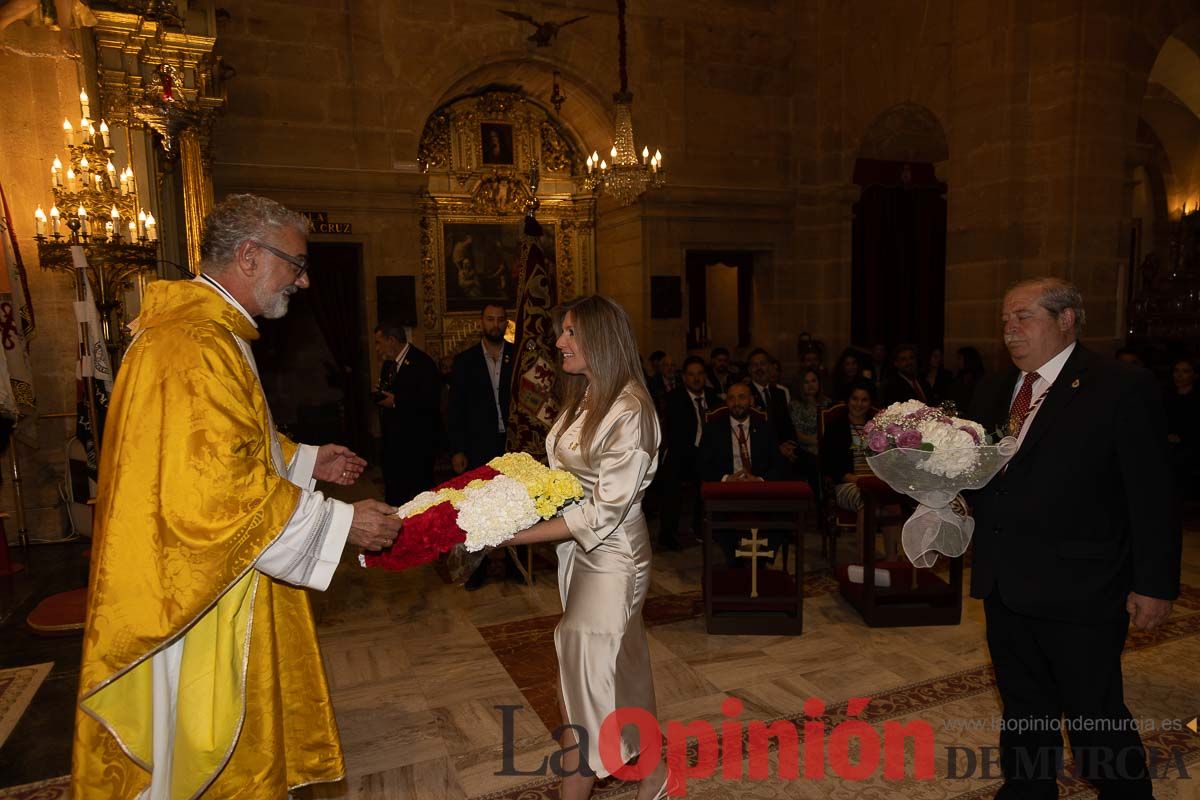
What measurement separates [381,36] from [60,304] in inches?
233

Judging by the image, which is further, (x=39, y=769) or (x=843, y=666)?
(x=843, y=666)

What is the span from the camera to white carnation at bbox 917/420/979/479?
7.69ft

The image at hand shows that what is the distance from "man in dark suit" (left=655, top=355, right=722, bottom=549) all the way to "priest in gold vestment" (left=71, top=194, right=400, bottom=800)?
176 inches

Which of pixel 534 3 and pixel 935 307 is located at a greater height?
pixel 534 3

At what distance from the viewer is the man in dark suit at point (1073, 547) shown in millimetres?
2248

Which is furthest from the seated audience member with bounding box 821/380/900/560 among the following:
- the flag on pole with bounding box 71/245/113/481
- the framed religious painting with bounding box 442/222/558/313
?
the framed religious painting with bounding box 442/222/558/313

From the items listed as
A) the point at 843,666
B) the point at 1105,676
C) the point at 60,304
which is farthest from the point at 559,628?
the point at 60,304

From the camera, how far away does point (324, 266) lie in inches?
416

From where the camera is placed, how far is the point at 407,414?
19.4 feet

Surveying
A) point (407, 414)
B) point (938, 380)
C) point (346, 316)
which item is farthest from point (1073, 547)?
point (346, 316)

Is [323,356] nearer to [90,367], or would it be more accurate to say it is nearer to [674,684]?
[90,367]

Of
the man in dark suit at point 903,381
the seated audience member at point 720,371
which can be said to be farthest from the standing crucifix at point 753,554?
the seated audience member at point 720,371

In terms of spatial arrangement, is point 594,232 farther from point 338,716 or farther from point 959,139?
point 338,716

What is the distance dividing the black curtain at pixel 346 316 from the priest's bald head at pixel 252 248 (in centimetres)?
852
